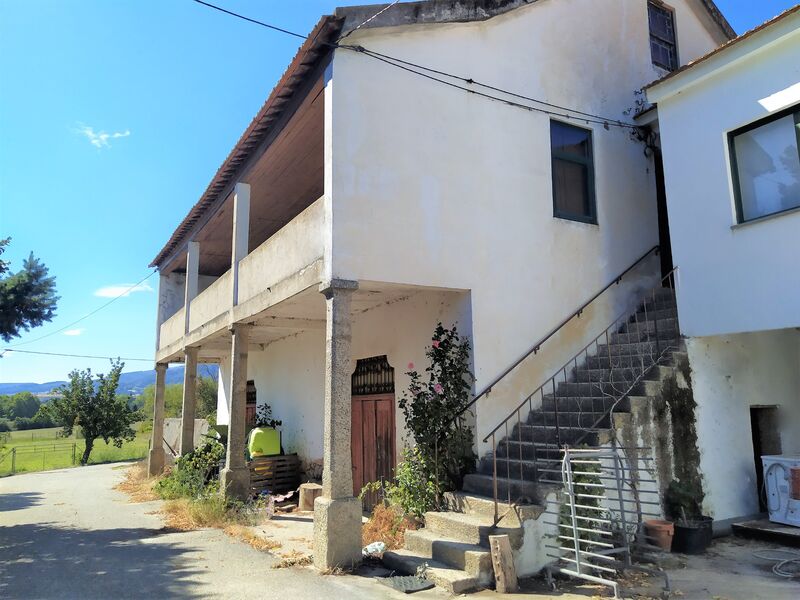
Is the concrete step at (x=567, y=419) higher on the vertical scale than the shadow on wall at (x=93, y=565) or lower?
higher

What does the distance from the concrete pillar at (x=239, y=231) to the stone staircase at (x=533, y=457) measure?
5.87 meters

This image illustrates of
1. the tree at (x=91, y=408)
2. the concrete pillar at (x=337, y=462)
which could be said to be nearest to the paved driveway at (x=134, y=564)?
the concrete pillar at (x=337, y=462)

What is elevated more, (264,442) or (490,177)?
(490,177)

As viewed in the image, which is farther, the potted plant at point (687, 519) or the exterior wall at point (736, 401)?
the exterior wall at point (736, 401)

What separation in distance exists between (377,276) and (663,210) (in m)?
6.50

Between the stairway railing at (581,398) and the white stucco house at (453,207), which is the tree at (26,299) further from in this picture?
the stairway railing at (581,398)

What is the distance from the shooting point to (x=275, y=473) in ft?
42.3

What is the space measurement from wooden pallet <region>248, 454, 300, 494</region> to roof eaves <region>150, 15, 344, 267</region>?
5965 millimetres

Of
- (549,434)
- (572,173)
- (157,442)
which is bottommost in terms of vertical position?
(157,442)

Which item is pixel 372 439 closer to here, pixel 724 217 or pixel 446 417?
pixel 446 417

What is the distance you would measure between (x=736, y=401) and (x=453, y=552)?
4891mm

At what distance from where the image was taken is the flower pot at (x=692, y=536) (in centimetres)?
702

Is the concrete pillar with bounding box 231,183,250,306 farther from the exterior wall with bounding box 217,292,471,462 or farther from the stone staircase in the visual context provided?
the stone staircase


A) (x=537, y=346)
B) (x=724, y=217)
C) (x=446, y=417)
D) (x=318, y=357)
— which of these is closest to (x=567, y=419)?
(x=537, y=346)
